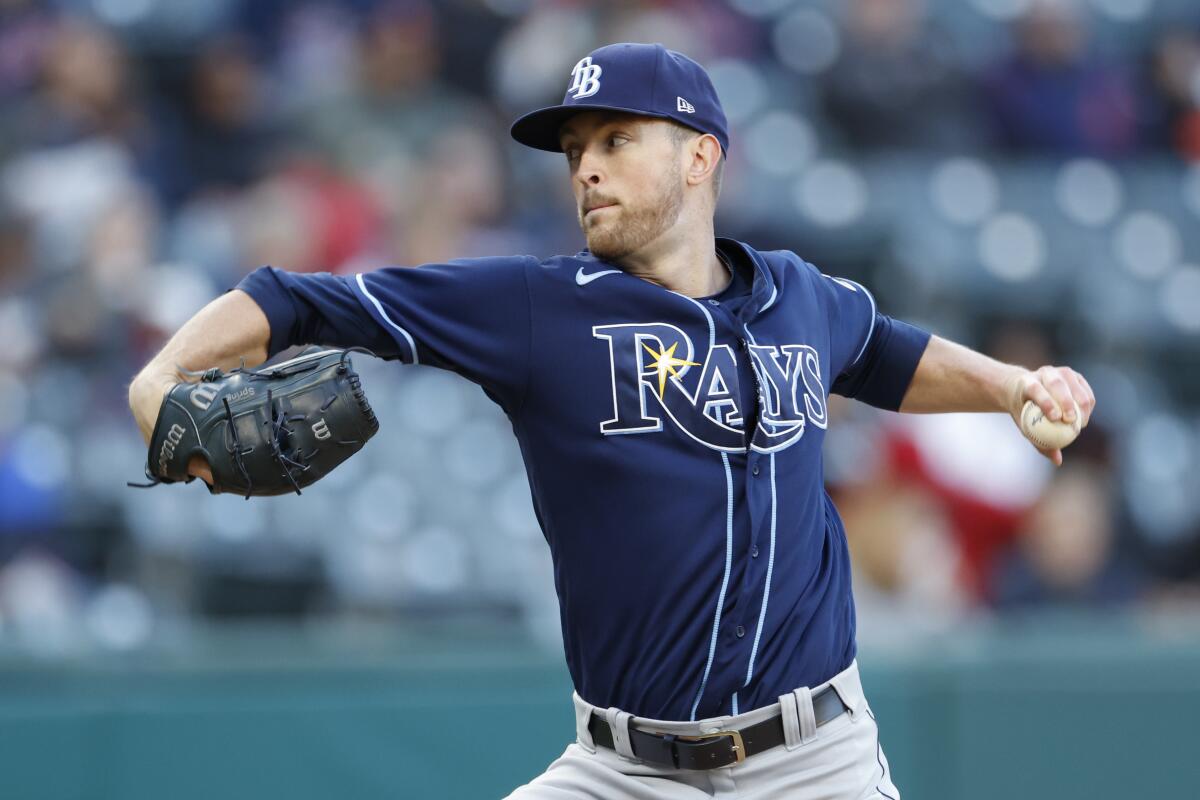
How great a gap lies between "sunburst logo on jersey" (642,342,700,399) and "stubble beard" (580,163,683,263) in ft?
0.73

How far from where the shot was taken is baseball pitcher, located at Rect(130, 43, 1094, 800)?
3053mm

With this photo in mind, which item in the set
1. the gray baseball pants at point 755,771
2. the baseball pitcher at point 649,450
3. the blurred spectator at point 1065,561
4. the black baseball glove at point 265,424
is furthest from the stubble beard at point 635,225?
the blurred spectator at point 1065,561

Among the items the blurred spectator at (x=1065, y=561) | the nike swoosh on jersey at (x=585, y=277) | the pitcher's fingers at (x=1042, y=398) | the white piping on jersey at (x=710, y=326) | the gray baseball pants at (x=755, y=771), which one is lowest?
the blurred spectator at (x=1065, y=561)

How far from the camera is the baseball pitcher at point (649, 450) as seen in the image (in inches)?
120

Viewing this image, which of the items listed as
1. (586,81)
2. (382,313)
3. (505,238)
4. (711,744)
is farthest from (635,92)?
(505,238)

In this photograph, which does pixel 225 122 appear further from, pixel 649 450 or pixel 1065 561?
pixel 649 450

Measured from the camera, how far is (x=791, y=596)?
3123mm


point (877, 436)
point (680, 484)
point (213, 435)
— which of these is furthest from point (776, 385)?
point (877, 436)

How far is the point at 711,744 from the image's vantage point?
3.06 meters

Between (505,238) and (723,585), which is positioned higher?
(505,238)

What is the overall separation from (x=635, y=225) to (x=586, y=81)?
0.30 metres

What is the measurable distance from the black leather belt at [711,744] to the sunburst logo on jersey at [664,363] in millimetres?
654

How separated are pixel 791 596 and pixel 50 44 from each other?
5.44m

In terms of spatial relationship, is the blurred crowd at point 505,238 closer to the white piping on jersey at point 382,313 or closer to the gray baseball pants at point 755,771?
the gray baseball pants at point 755,771
